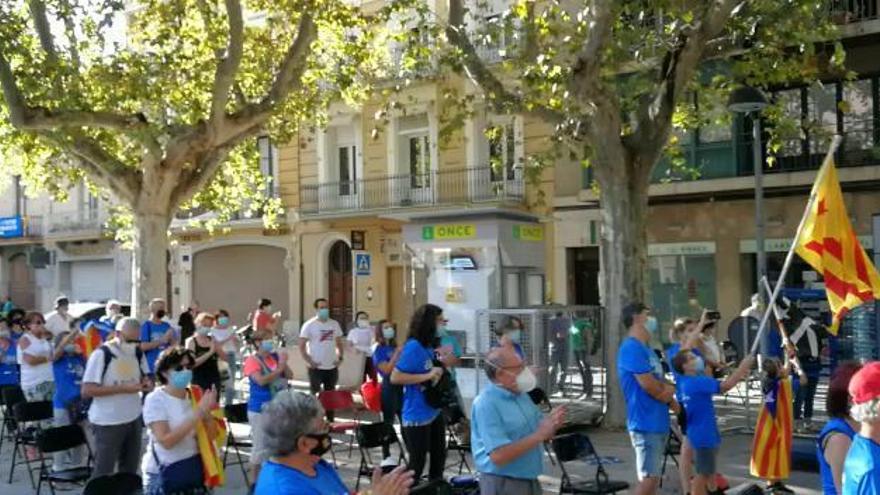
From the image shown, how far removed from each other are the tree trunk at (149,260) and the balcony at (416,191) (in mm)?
10139

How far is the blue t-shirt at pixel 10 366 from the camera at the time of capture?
13.3 meters

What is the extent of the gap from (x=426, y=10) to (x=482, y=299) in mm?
4401

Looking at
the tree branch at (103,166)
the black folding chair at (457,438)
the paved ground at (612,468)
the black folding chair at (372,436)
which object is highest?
the tree branch at (103,166)

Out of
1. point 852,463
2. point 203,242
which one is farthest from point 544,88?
point 203,242

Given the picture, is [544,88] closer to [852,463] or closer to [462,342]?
[462,342]

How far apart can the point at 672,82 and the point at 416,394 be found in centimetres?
680

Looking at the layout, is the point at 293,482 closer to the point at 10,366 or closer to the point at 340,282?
the point at 10,366

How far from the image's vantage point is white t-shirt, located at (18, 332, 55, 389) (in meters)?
11.8

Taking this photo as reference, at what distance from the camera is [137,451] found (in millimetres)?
8492

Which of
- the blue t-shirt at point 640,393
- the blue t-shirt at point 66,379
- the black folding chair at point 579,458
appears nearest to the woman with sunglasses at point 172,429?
the black folding chair at point 579,458

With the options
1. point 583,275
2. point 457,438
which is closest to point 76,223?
point 583,275

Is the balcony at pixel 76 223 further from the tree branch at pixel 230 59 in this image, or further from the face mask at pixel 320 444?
the face mask at pixel 320 444

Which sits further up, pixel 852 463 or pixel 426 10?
pixel 426 10

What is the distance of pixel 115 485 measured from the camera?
6.52m
